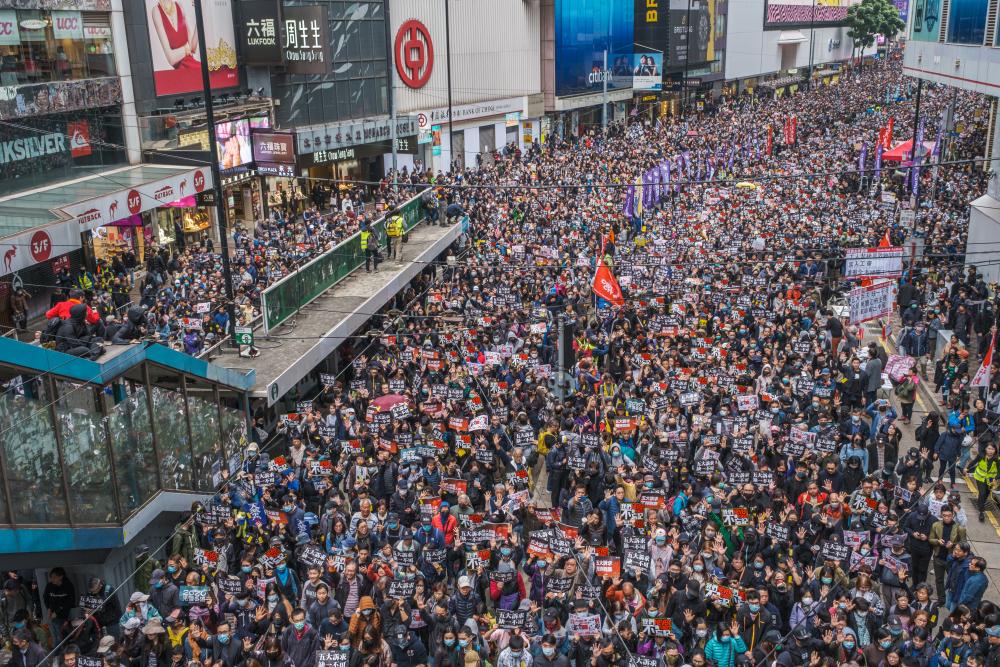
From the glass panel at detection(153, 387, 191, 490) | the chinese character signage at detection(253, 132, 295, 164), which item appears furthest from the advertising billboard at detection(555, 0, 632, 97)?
the glass panel at detection(153, 387, 191, 490)

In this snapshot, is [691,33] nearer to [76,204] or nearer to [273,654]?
[76,204]

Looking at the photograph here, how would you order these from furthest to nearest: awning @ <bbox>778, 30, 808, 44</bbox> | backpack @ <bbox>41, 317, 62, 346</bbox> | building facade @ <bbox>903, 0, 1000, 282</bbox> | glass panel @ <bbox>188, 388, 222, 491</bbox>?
awning @ <bbox>778, 30, 808, 44</bbox>, building facade @ <bbox>903, 0, 1000, 282</bbox>, glass panel @ <bbox>188, 388, 222, 491</bbox>, backpack @ <bbox>41, 317, 62, 346</bbox>

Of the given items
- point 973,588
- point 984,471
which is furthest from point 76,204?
point 973,588

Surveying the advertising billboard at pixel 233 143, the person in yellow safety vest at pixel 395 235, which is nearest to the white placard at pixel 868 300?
the person in yellow safety vest at pixel 395 235

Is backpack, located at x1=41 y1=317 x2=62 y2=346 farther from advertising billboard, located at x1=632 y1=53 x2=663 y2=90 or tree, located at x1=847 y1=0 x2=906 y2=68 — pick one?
tree, located at x1=847 y1=0 x2=906 y2=68

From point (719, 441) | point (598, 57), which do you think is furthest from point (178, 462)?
point (598, 57)
